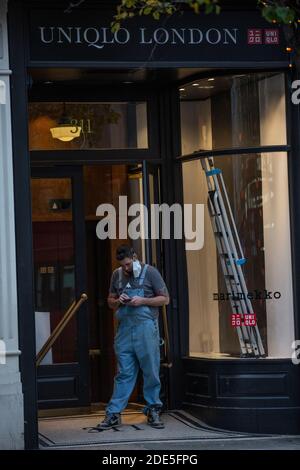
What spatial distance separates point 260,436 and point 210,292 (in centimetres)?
168

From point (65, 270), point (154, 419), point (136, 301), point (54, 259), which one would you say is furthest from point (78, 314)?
point (154, 419)

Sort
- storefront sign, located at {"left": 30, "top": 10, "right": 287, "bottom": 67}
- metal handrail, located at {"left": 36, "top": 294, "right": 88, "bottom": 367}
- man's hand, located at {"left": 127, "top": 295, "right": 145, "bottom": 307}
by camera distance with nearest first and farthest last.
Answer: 1. storefront sign, located at {"left": 30, "top": 10, "right": 287, "bottom": 67}
2. man's hand, located at {"left": 127, "top": 295, "right": 145, "bottom": 307}
3. metal handrail, located at {"left": 36, "top": 294, "right": 88, "bottom": 367}

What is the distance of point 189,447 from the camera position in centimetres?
1020

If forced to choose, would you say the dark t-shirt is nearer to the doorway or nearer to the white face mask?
the white face mask

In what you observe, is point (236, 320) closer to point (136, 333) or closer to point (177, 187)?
point (136, 333)

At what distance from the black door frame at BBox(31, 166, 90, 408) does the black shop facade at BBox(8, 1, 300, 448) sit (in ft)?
0.05

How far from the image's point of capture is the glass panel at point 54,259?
472 inches

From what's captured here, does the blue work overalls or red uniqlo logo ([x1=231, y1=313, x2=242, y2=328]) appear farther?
red uniqlo logo ([x1=231, y1=313, x2=242, y2=328])

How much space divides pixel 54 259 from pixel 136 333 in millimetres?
1572

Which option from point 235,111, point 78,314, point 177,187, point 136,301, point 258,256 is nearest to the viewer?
point 136,301

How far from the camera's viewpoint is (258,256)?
1130 centimetres

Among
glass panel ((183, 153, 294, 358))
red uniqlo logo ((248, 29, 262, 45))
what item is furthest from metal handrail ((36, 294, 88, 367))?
red uniqlo logo ((248, 29, 262, 45))

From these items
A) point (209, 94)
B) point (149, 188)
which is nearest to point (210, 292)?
point (149, 188)

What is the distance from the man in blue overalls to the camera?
11.0 meters
